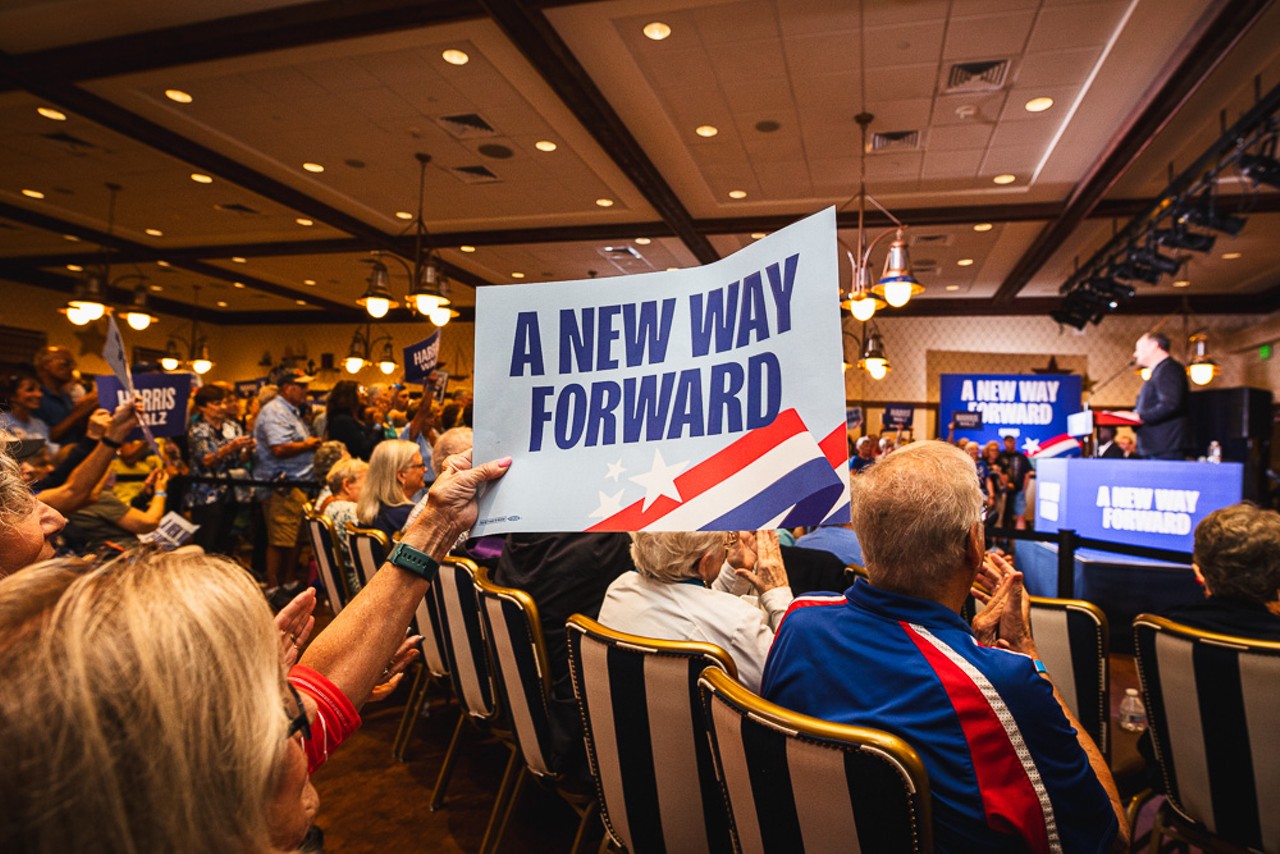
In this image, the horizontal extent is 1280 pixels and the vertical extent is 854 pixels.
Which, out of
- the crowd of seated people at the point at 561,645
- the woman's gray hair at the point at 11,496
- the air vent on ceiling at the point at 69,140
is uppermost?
the air vent on ceiling at the point at 69,140

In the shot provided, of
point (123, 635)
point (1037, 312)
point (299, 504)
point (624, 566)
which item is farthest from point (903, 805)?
point (1037, 312)

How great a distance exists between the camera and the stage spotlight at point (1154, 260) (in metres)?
6.38

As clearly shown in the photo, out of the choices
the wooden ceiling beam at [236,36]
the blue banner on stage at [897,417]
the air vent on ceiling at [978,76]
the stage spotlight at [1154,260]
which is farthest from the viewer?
the blue banner on stage at [897,417]

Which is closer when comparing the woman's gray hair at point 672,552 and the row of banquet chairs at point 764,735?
the row of banquet chairs at point 764,735

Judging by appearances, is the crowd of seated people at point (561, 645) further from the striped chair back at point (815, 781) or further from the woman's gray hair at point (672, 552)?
the striped chair back at point (815, 781)

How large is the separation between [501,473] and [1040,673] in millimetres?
863

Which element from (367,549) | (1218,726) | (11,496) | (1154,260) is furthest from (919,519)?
(1154,260)

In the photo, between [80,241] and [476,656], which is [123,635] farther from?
[80,241]

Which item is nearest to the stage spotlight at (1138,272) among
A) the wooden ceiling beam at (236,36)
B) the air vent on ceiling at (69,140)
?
the wooden ceiling beam at (236,36)

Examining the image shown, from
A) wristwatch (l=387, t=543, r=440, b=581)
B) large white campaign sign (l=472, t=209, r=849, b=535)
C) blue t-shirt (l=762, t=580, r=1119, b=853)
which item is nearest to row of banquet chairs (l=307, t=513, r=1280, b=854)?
blue t-shirt (l=762, t=580, r=1119, b=853)

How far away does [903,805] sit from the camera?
0.92 metres

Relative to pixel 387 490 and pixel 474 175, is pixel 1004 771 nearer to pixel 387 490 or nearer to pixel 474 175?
pixel 387 490

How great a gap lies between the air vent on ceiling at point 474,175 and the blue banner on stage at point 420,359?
2485mm

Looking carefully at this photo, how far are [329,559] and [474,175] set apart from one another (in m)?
4.57
